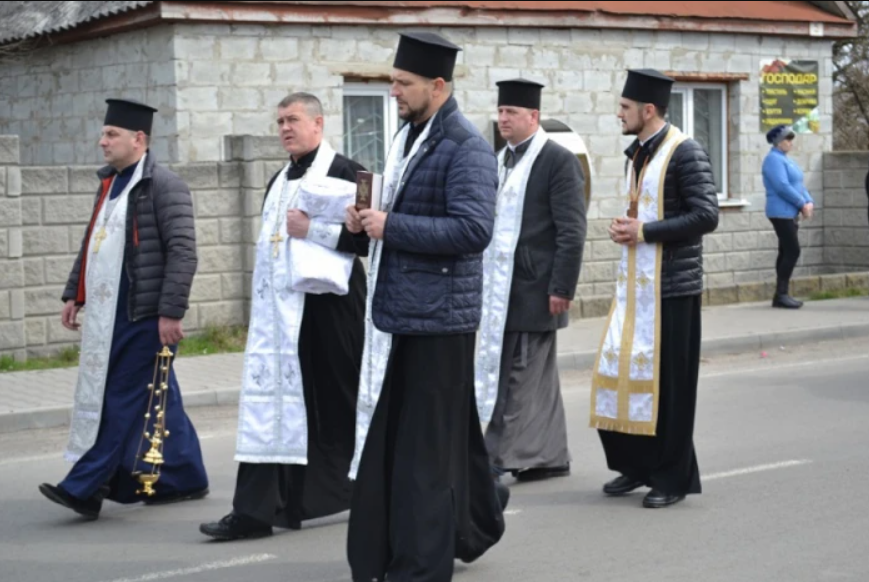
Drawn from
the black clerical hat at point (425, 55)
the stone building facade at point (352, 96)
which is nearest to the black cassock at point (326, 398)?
the black clerical hat at point (425, 55)

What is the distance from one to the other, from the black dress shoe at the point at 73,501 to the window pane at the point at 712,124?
508 inches

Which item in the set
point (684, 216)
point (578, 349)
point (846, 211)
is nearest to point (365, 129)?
point (578, 349)

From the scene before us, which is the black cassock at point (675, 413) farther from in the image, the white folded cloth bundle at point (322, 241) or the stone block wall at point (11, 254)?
the stone block wall at point (11, 254)

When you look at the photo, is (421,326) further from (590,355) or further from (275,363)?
(590,355)

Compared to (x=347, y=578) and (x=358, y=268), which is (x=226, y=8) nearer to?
(x=358, y=268)

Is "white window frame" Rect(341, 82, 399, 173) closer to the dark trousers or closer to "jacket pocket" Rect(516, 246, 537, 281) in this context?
the dark trousers

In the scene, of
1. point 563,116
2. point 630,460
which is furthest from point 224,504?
Answer: point 563,116

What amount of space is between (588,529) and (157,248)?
2.38 metres

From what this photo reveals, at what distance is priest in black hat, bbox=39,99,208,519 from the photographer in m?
7.36

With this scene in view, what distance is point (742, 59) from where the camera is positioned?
19.0 metres

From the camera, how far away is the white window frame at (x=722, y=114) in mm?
18844

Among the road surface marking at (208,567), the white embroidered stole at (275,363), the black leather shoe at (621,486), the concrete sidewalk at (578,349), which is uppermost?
the white embroidered stole at (275,363)

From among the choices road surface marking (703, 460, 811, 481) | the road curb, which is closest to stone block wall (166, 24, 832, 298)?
the road curb

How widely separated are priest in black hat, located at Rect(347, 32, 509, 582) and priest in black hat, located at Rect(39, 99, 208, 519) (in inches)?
74.3
